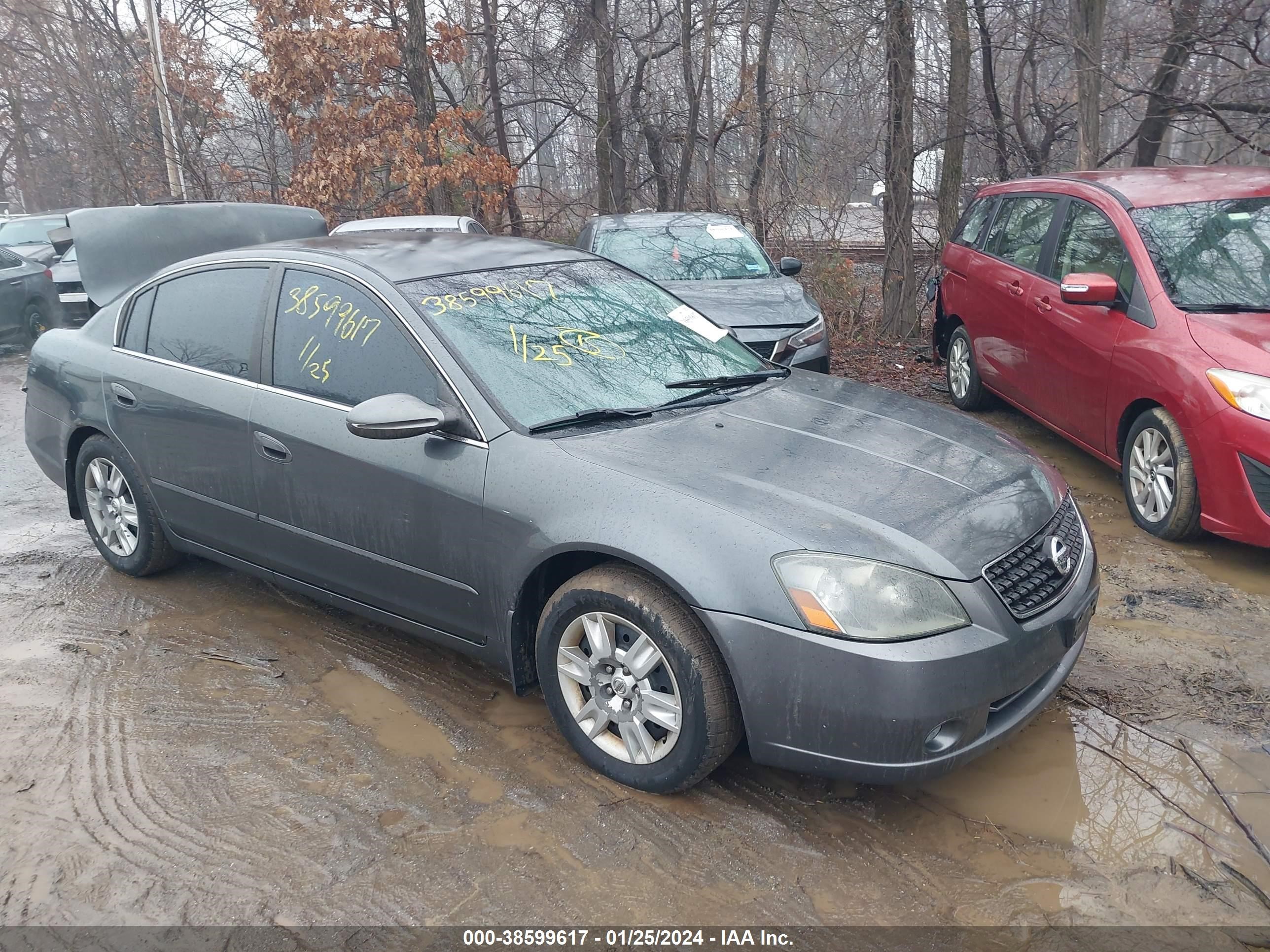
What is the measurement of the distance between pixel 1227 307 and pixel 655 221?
5.21m

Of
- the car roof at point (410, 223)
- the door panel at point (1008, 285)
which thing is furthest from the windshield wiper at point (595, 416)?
the car roof at point (410, 223)

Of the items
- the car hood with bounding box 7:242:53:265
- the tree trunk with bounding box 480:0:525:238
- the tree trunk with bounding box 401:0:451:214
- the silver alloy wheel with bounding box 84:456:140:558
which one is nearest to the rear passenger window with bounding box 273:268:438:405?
the silver alloy wheel with bounding box 84:456:140:558

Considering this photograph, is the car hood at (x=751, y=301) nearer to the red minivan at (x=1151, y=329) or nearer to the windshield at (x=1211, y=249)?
the red minivan at (x=1151, y=329)

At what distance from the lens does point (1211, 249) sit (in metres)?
5.39

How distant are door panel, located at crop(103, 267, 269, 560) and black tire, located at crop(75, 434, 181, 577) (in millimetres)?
123

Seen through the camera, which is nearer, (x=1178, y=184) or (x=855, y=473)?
(x=855, y=473)

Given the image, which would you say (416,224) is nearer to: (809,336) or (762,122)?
(809,336)

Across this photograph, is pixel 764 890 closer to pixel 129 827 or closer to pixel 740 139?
pixel 129 827

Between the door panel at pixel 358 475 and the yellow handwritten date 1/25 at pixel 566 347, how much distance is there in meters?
0.36

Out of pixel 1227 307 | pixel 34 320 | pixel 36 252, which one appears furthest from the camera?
pixel 36 252

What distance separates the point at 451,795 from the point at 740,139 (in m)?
13.9

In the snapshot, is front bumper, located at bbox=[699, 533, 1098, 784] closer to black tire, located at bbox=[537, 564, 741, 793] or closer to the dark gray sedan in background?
black tire, located at bbox=[537, 564, 741, 793]

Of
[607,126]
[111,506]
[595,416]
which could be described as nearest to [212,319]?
[111,506]

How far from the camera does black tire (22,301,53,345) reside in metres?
13.1
